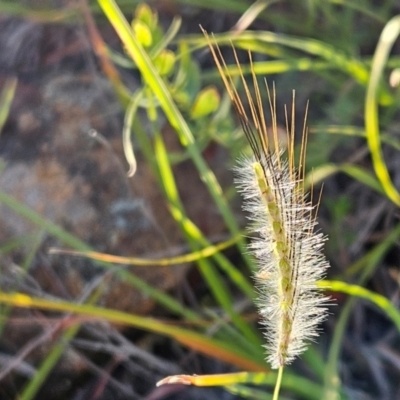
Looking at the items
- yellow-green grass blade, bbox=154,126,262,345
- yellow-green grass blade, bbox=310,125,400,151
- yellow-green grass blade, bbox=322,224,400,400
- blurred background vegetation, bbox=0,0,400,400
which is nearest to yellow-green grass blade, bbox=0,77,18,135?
blurred background vegetation, bbox=0,0,400,400

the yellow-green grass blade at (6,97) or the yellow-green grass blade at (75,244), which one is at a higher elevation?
the yellow-green grass blade at (6,97)

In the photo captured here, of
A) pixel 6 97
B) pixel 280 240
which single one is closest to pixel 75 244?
pixel 6 97

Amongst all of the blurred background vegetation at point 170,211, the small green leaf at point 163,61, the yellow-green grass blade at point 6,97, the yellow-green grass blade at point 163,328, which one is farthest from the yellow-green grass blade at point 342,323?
the yellow-green grass blade at point 6,97

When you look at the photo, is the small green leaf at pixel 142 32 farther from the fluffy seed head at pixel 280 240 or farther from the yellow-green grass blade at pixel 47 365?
the yellow-green grass blade at pixel 47 365

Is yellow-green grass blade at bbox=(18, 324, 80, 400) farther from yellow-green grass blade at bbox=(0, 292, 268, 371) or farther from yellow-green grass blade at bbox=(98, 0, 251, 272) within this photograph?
yellow-green grass blade at bbox=(98, 0, 251, 272)

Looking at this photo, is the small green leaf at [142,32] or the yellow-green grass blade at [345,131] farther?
the yellow-green grass blade at [345,131]

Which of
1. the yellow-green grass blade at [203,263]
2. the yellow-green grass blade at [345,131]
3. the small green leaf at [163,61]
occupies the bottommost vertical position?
the yellow-green grass blade at [203,263]

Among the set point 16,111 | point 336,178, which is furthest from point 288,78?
point 16,111

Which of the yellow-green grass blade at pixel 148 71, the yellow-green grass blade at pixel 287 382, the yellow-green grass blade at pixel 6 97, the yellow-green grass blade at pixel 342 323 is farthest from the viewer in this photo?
the yellow-green grass blade at pixel 6 97
